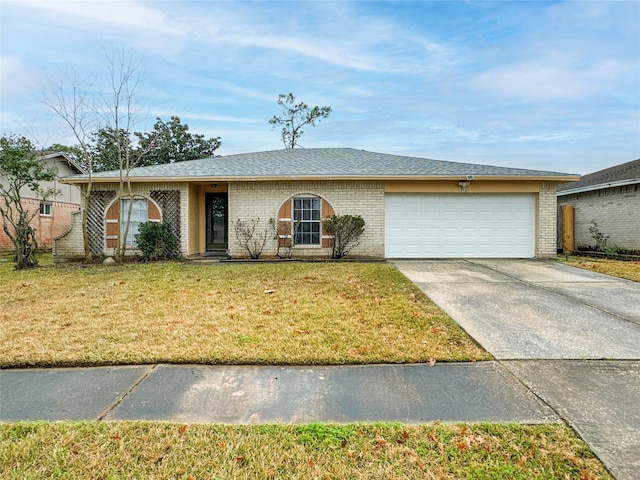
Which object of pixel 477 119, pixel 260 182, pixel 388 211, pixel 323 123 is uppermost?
pixel 323 123

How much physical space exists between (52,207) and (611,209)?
24764 mm

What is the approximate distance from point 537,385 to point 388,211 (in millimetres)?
9166

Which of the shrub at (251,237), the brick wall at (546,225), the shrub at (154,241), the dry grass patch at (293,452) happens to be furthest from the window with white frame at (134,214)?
the brick wall at (546,225)

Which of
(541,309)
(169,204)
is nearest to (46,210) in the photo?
(169,204)

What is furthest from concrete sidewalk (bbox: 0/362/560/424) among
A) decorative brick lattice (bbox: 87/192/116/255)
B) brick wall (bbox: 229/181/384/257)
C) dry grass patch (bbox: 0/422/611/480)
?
decorative brick lattice (bbox: 87/192/116/255)

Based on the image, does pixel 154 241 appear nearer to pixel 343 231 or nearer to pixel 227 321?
pixel 343 231

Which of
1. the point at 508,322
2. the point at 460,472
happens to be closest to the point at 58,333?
the point at 460,472

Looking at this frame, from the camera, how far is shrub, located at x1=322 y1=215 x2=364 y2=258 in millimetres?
11547

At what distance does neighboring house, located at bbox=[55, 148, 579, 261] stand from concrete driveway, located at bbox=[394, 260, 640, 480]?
11.1ft

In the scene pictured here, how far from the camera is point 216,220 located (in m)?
13.7

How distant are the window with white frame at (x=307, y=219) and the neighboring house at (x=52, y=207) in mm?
11255

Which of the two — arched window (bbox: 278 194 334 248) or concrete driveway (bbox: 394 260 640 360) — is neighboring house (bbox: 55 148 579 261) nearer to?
arched window (bbox: 278 194 334 248)

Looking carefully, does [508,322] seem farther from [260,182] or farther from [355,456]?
[260,182]

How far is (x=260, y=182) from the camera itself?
39.4 ft
